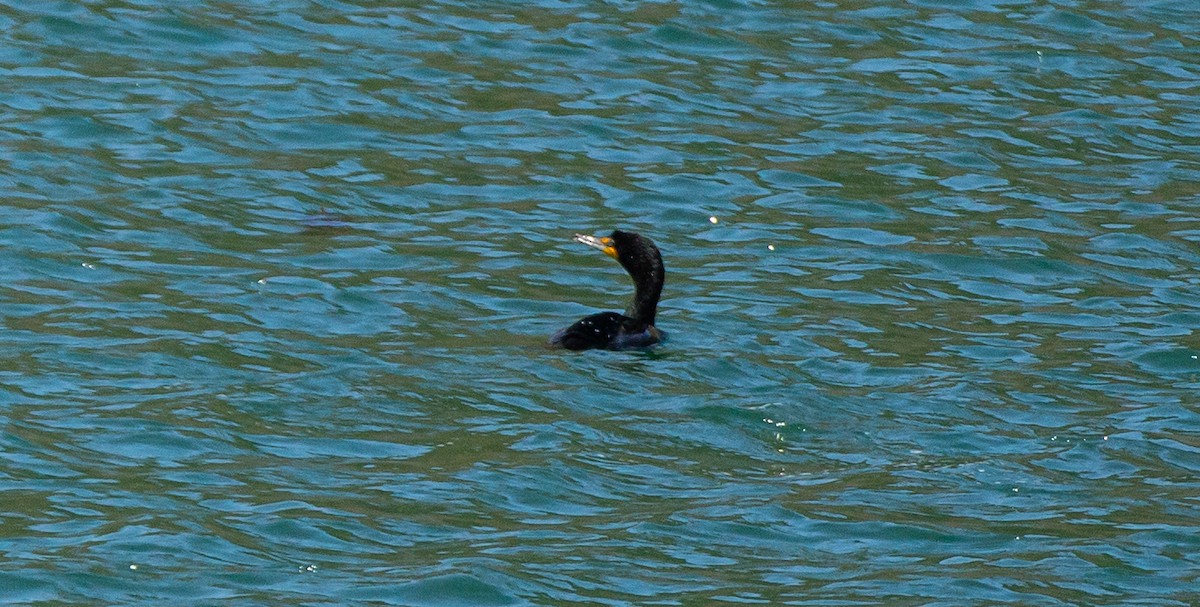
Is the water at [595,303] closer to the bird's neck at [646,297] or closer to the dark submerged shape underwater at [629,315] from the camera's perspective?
the dark submerged shape underwater at [629,315]

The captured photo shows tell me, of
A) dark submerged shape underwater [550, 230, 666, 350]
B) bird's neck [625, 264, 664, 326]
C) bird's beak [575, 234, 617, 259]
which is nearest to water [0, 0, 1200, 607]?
dark submerged shape underwater [550, 230, 666, 350]

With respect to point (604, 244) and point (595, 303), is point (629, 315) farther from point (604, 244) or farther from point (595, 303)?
point (595, 303)

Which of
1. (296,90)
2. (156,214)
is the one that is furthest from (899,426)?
(296,90)

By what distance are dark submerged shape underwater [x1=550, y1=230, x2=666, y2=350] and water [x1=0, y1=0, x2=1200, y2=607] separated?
0.43 feet

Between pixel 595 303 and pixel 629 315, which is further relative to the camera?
pixel 595 303

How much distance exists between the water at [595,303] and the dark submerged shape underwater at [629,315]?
13 cm

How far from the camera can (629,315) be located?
10.6m

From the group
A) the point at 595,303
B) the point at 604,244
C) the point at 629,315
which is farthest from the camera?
the point at 595,303

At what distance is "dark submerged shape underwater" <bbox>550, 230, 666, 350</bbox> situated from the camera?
1023 cm

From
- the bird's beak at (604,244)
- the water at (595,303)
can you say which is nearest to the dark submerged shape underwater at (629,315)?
the bird's beak at (604,244)

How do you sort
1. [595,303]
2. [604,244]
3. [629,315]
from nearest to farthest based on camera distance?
[629,315] → [604,244] → [595,303]

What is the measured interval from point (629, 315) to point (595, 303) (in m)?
1.02

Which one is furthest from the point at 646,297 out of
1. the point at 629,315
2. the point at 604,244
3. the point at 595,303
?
the point at 595,303

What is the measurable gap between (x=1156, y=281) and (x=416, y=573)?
623cm
